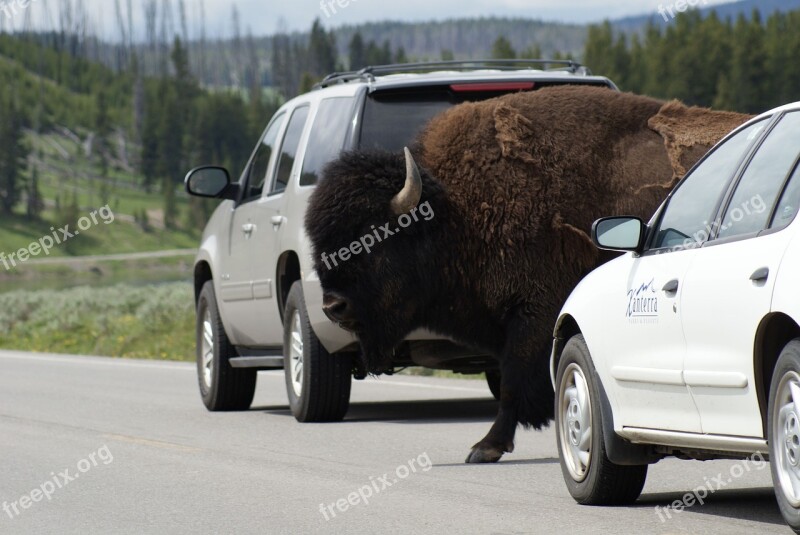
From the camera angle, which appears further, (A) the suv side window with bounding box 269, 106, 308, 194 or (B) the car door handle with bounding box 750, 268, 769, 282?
(A) the suv side window with bounding box 269, 106, 308, 194

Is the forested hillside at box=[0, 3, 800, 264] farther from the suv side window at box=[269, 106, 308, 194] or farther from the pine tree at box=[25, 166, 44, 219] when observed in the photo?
the suv side window at box=[269, 106, 308, 194]

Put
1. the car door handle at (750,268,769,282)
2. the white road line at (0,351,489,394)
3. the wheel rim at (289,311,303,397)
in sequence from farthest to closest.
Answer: the white road line at (0,351,489,394) → the wheel rim at (289,311,303,397) → the car door handle at (750,268,769,282)

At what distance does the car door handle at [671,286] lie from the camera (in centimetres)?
670

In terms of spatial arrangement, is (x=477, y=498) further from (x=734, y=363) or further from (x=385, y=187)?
(x=385, y=187)

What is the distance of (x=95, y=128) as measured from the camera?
602 ft

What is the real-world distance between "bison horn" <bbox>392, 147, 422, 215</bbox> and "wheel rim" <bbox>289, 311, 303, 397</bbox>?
2.24 m

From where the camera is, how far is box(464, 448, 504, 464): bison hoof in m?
9.66

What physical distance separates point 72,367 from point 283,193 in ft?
33.6

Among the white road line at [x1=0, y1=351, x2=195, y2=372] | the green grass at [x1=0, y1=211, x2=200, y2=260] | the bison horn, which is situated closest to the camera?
the bison horn

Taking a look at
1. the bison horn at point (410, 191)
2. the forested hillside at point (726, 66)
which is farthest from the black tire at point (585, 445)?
the forested hillside at point (726, 66)

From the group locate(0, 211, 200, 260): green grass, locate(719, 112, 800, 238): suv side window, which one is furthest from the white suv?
locate(0, 211, 200, 260): green grass

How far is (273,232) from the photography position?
41.2 feet

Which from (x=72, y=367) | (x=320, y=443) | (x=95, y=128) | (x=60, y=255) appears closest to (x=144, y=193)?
(x=95, y=128)

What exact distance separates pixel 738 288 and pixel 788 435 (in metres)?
0.61
